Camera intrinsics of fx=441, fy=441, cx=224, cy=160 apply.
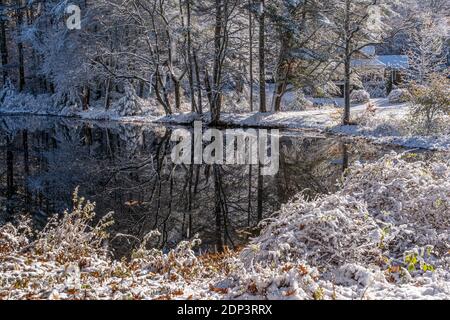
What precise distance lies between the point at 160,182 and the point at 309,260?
7993 millimetres

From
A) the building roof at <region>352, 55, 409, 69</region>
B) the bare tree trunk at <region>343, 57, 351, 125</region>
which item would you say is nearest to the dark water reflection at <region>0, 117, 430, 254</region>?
the bare tree trunk at <region>343, 57, 351, 125</region>

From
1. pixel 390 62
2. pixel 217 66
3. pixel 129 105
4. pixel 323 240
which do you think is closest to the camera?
pixel 323 240

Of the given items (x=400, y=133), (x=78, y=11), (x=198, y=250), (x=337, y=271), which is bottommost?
(x=198, y=250)

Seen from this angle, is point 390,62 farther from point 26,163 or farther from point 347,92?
point 26,163

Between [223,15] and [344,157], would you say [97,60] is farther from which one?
[344,157]

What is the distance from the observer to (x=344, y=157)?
16.0 metres

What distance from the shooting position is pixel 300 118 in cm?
2514

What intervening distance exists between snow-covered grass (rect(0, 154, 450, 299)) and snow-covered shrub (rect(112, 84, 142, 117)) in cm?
2459

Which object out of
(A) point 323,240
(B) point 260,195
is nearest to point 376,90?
(B) point 260,195

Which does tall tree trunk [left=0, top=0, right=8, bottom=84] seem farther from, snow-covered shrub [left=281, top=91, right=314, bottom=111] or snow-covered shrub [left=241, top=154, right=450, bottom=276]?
snow-covered shrub [left=241, top=154, right=450, bottom=276]

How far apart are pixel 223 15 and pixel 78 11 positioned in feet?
44.3

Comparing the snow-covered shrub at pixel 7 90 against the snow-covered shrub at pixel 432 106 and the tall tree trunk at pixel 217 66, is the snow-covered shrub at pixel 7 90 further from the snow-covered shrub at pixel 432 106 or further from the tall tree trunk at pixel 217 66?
the snow-covered shrub at pixel 432 106

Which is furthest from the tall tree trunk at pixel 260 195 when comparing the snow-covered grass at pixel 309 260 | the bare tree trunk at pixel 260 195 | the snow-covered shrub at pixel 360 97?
the snow-covered shrub at pixel 360 97
